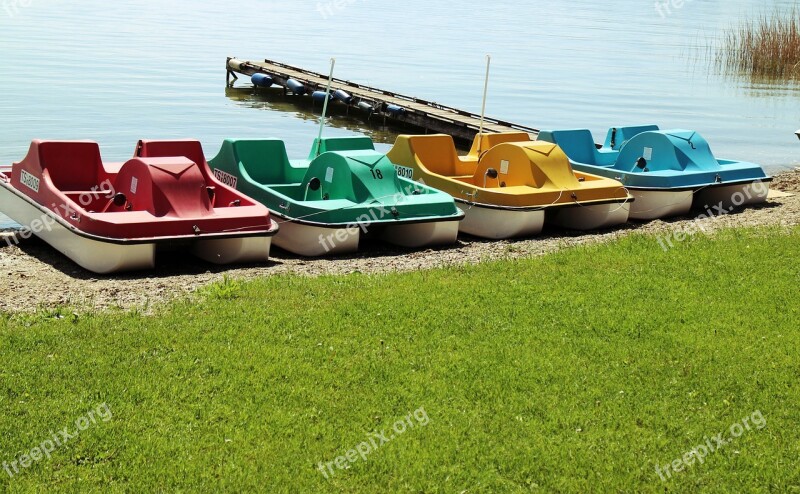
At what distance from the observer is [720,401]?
22.1 feet

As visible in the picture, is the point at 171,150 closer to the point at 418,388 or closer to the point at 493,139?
the point at 493,139

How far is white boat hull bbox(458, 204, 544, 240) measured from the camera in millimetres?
13211

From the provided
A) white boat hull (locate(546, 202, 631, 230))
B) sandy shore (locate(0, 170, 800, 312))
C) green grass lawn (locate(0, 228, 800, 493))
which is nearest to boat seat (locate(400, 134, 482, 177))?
white boat hull (locate(546, 202, 631, 230))

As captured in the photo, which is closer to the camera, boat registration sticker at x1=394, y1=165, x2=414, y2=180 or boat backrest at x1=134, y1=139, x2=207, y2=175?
boat backrest at x1=134, y1=139, x2=207, y2=175

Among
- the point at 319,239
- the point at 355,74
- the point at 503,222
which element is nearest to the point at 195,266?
the point at 319,239

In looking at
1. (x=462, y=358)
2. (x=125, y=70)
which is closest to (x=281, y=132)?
(x=125, y=70)

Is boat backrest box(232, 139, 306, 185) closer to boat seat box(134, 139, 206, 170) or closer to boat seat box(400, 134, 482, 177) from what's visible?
boat seat box(134, 139, 206, 170)

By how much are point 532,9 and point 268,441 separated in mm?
87766

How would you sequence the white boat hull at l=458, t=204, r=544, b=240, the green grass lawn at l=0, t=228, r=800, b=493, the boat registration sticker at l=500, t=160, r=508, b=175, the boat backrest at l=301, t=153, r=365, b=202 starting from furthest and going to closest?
the boat registration sticker at l=500, t=160, r=508, b=175
the white boat hull at l=458, t=204, r=544, b=240
the boat backrest at l=301, t=153, r=365, b=202
the green grass lawn at l=0, t=228, r=800, b=493

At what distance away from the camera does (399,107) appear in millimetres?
25578

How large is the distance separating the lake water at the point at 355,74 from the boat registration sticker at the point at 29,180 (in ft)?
9.74

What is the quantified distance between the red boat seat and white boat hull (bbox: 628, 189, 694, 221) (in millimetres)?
6673

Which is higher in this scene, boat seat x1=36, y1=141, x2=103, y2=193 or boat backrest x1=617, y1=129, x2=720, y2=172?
A: boat backrest x1=617, y1=129, x2=720, y2=172

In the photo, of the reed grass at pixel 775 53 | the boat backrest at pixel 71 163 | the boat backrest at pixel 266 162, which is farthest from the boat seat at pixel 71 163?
the reed grass at pixel 775 53
